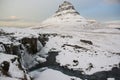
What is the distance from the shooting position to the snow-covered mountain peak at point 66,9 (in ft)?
503

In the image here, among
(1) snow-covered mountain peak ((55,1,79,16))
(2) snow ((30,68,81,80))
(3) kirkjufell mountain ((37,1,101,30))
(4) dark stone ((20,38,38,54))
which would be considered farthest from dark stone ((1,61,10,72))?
(1) snow-covered mountain peak ((55,1,79,16))

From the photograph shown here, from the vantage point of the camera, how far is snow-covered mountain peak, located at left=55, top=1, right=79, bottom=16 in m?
153

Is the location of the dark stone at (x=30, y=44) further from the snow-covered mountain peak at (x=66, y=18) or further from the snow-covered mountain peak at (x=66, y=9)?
the snow-covered mountain peak at (x=66, y=9)

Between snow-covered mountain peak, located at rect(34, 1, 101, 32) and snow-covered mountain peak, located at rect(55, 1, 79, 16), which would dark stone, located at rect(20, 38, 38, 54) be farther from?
snow-covered mountain peak, located at rect(55, 1, 79, 16)

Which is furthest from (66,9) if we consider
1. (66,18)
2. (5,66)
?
(5,66)

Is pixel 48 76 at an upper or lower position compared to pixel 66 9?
lower

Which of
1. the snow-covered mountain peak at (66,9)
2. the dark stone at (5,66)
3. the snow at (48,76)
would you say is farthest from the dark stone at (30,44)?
the snow-covered mountain peak at (66,9)

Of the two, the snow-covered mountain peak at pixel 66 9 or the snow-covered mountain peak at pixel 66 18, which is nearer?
the snow-covered mountain peak at pixel 66 18

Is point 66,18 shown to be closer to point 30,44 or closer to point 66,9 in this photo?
point 66,9

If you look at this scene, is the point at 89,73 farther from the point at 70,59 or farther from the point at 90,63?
the point at 70,59

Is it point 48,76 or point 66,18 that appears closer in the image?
point 48,76

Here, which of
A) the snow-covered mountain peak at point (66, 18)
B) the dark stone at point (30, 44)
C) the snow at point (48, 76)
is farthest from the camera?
the snow-covered mountain peak at point (66, 18)

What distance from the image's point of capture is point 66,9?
156000 millimetres

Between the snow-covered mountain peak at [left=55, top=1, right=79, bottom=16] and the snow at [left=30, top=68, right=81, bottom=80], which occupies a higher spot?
the snow-covered mountain peak at [left=55, top=1, right=79, bottom=16]
